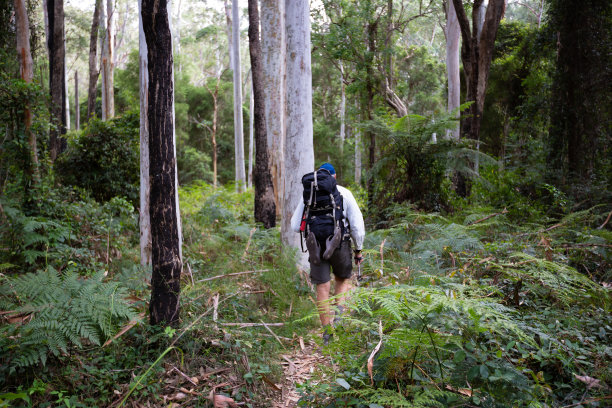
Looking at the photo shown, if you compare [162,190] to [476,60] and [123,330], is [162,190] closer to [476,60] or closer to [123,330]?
[123,330]

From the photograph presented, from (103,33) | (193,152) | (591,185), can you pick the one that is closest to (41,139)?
(591,185)

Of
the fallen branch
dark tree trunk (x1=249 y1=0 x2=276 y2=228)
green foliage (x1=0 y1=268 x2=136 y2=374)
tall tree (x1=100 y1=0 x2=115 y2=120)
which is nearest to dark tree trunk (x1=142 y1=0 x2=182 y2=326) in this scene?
the fallen branch

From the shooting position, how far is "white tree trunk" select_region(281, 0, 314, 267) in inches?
271

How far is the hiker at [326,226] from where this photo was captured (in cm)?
466

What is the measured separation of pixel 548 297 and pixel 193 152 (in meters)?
27.4

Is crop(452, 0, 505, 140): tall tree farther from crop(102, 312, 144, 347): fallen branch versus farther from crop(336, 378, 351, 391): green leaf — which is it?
crop(102, 312, 144, 347): fallen branch

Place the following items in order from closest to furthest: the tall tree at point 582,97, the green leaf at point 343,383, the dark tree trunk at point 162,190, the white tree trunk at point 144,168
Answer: the green leaf at point 343,383, the dark tree trunk at point 162,190, the white tree trunk at point 144,168, the tall tree at point 582,97

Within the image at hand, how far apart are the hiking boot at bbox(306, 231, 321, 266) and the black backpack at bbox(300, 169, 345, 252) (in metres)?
0.06

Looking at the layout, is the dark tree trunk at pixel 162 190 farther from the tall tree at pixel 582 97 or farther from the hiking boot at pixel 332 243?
the tall tree at pixel 582 97

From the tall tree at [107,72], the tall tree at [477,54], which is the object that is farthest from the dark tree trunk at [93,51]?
the tall tree at [477,54]

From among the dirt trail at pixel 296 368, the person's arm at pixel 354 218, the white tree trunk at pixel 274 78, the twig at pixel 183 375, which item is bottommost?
the dirt trail at pixel 296 368

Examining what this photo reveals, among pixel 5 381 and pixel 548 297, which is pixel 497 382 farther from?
pixel 5 381

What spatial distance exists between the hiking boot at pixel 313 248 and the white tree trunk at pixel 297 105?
81.4 inches

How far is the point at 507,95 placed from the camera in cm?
1895
